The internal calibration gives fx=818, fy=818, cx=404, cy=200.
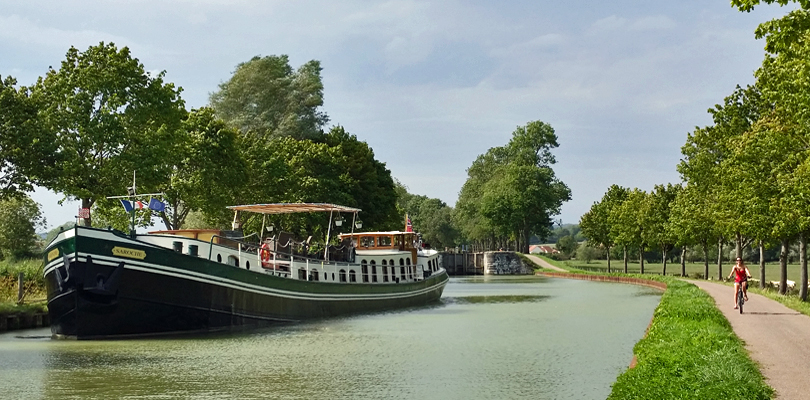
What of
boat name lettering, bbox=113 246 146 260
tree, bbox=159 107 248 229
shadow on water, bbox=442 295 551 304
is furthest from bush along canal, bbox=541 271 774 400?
tree, bbox=159 107 248 229

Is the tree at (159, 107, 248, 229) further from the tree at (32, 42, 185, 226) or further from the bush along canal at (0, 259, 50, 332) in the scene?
the bush along canal at (0, 259, 50, 332)

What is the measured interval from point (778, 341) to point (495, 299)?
111 feet

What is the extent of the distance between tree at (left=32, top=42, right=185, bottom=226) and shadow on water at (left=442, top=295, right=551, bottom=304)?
2048cm

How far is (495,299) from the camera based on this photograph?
177 ft

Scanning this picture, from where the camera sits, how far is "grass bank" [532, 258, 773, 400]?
12.3m

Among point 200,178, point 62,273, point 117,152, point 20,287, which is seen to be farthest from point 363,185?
point 62,273

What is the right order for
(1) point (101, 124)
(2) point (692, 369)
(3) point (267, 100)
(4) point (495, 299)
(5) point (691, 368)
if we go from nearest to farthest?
(2) point (692, 369) < (5) point (691, 368) < (1) point (101, 124) < (4) point (495, 299) < (3) point (267, 100)

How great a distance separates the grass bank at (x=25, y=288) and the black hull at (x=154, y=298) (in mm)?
4599

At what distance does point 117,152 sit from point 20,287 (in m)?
11.1

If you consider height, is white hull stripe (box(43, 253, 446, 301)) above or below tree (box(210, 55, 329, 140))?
below

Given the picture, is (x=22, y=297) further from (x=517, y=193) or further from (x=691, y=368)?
(x=517, y=193)

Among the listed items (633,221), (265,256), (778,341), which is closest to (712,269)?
(633,221)

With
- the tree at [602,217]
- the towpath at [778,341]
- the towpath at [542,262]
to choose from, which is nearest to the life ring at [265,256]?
the towpath at [778,341]

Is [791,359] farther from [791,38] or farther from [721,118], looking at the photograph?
[721,118]
